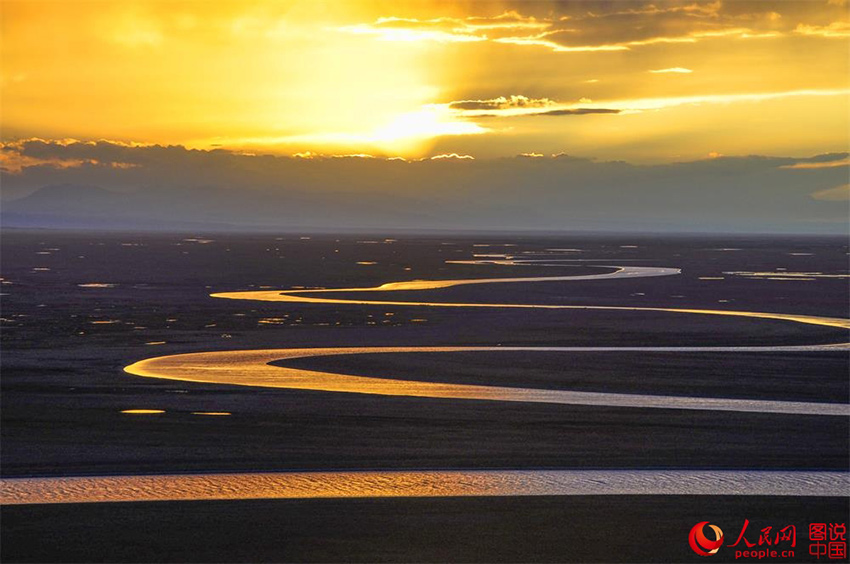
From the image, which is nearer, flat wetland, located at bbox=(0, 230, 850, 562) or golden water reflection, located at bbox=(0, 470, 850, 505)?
flat wetland, located at bbox=(0, 230, 850, 562)

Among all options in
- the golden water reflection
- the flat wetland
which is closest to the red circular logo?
the flat wetland

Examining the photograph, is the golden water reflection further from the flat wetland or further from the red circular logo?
the red circular logo

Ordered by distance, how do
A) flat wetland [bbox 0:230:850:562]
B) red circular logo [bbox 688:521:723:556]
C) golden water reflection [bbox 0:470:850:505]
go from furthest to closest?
golden water reflection [bbox 0:470:850:505], flat wetland [bbox 0:230:850:562], red circular logo [bbox 688:521:723:556]

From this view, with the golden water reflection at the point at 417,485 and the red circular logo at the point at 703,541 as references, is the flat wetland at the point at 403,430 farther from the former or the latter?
the golden water reflection at the point at 417,485

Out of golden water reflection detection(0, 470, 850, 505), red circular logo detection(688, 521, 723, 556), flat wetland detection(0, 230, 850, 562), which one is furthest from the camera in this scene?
golden water reflection detection(0, 470, 850, 505)

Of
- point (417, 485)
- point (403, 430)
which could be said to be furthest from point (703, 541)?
point (403, 430)

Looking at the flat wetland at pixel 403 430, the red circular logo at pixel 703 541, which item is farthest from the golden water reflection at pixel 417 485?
the red circular logo at pixel 703 541
